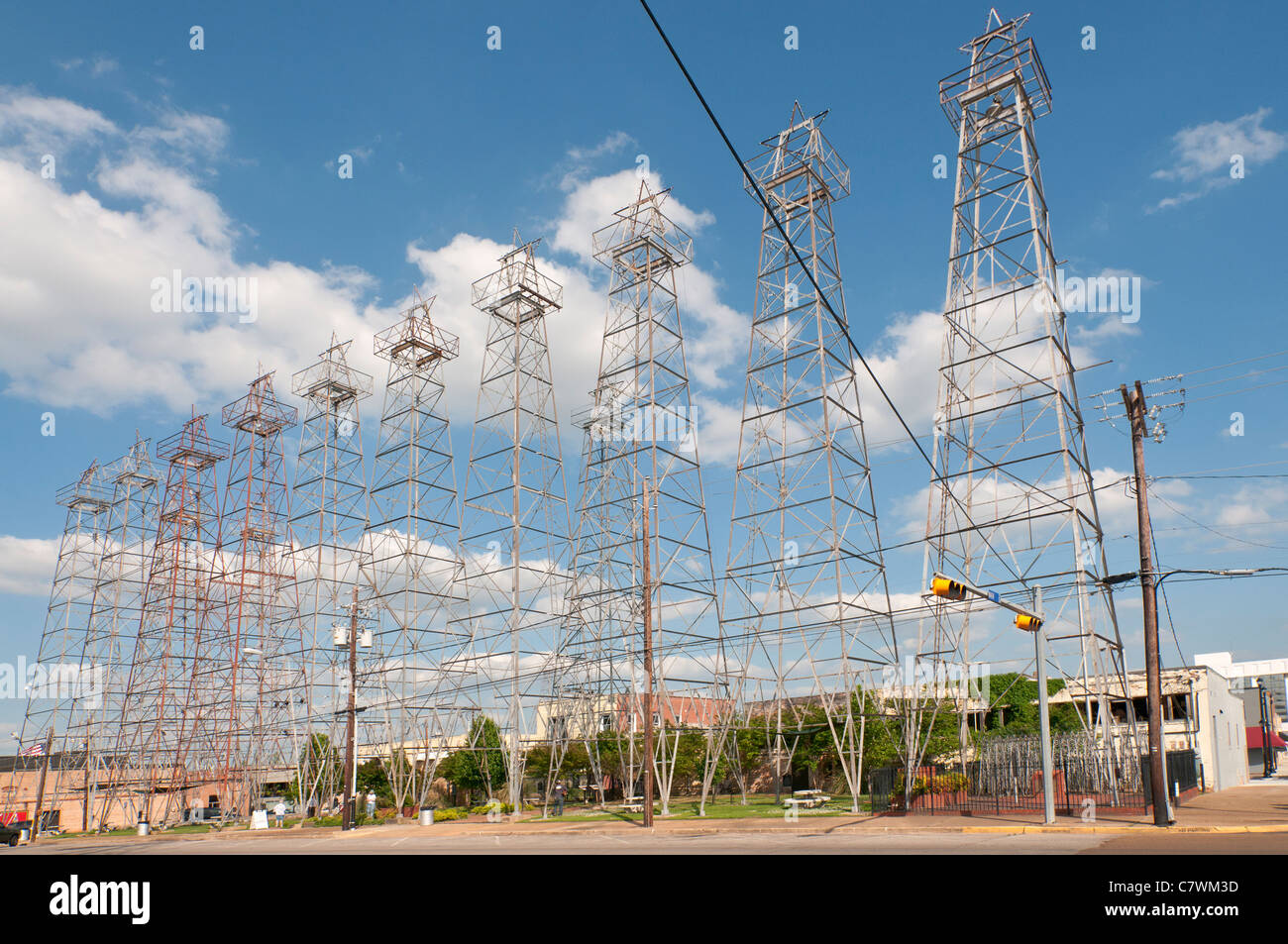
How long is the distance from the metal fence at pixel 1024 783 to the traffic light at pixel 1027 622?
6.94 metres

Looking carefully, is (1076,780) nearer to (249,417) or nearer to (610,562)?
(610,562)

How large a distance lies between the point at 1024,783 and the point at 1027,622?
889cm

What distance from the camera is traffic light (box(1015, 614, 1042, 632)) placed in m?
22.7

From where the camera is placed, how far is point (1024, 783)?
95.2ft

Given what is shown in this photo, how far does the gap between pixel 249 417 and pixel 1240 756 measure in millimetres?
64003

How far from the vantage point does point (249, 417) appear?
195 ft

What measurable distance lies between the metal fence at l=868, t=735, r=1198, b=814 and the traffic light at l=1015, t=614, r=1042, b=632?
6936 mm

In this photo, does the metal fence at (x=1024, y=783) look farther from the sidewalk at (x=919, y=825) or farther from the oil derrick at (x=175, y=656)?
the oil derrick at (x=175, y=656)

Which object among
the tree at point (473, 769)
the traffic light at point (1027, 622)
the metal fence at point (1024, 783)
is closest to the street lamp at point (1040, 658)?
the traffic light at point (1027, 622)

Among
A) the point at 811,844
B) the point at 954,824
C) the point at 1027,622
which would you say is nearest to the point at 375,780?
the point at 954,824

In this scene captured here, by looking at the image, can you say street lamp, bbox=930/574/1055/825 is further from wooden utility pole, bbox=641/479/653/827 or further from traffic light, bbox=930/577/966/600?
wooden utility pole, bbox=641/479/653/827

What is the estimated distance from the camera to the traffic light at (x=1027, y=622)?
2272 centimetres
